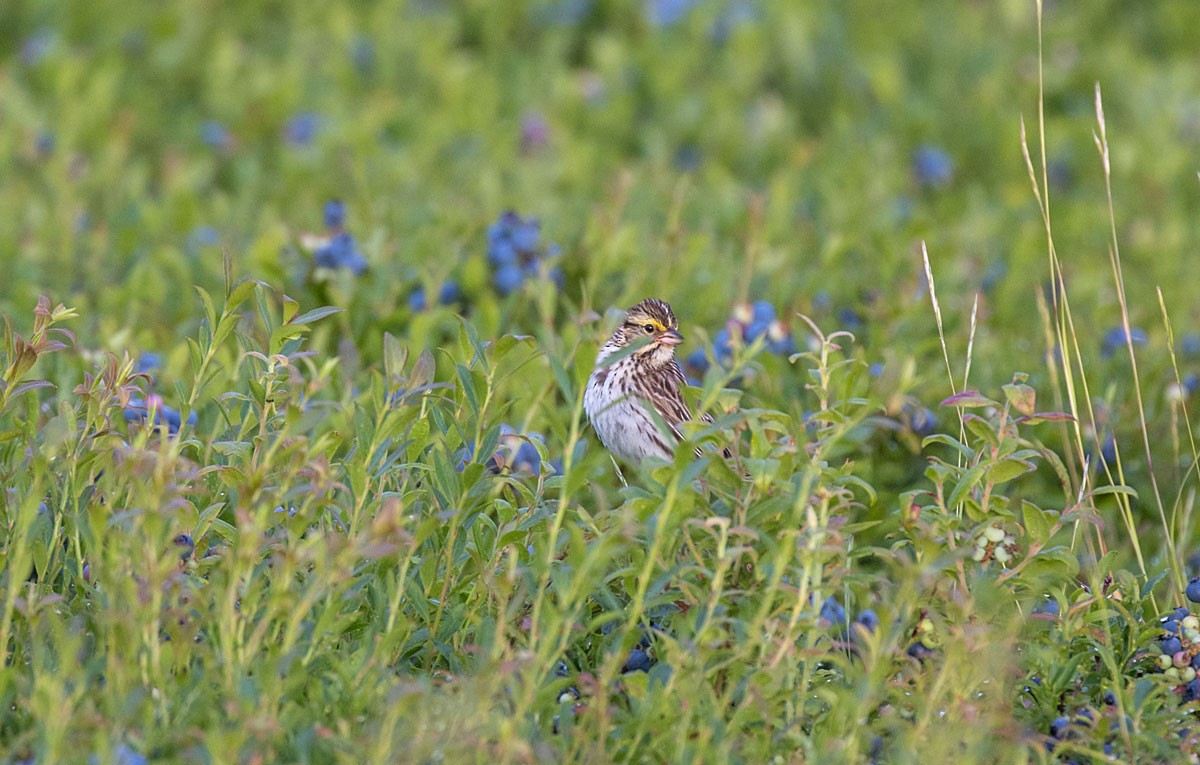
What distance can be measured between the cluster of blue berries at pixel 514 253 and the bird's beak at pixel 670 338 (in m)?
1.09

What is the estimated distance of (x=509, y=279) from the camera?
→ 6535mm

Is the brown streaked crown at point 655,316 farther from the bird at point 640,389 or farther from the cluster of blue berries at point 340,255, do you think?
the cluster of blue berries at point 340,255

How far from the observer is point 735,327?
188 inches

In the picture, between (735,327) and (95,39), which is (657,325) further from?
(95,39)

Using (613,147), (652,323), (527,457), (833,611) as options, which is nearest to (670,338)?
(652,323)

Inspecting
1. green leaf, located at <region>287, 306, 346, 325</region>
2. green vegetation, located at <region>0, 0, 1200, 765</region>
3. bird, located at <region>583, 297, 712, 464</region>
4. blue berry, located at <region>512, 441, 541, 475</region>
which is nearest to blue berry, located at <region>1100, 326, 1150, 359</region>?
green vegetation, located at <region>0, 0, 1200, 765</region>

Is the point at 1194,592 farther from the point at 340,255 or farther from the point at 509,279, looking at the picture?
the point at 340,255

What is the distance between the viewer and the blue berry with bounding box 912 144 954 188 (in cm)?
942

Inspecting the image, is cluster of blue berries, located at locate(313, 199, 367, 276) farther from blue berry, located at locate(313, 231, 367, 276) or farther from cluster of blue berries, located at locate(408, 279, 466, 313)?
cluster of blue berries, located at locate(408, 279, 466, 313)

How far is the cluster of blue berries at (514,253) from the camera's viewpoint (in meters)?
6.54

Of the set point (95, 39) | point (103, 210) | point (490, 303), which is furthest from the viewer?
point (95, 39)

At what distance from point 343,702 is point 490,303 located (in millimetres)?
2971

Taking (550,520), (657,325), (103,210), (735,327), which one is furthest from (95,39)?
(550,520)

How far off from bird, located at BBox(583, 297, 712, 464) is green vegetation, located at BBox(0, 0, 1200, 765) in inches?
5.6
